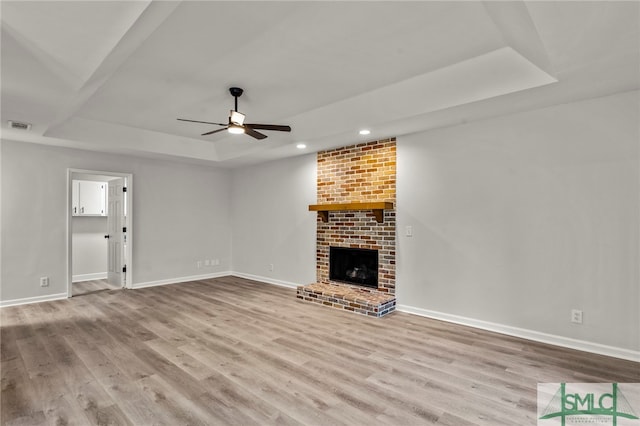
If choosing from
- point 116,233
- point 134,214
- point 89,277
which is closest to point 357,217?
point 134,214

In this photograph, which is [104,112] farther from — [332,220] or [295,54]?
[332,220]

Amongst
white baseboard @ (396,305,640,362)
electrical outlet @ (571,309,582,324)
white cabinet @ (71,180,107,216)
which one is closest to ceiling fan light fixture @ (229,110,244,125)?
white baseboard @ (396,305,640,362)

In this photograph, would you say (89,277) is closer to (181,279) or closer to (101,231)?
(101,231)

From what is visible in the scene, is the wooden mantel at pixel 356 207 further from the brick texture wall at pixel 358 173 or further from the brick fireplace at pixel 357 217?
the brick texture wall at pixel 358 173

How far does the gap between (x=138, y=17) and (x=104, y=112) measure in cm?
317

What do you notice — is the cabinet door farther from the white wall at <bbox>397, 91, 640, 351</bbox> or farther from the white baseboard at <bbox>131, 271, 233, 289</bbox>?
the white wall at <bbox>397, 91, 640, 351</bbox>

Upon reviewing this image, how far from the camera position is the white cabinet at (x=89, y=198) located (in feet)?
22.6

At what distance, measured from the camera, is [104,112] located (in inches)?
180

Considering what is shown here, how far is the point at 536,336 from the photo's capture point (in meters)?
3.48

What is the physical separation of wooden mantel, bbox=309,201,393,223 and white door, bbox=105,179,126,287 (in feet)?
11.7

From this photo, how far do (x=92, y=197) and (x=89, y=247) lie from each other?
1065 mm

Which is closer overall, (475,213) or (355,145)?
(475,213)

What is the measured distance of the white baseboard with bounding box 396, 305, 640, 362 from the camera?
10.0ft

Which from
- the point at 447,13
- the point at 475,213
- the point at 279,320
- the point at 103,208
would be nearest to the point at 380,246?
the point at 475,213
